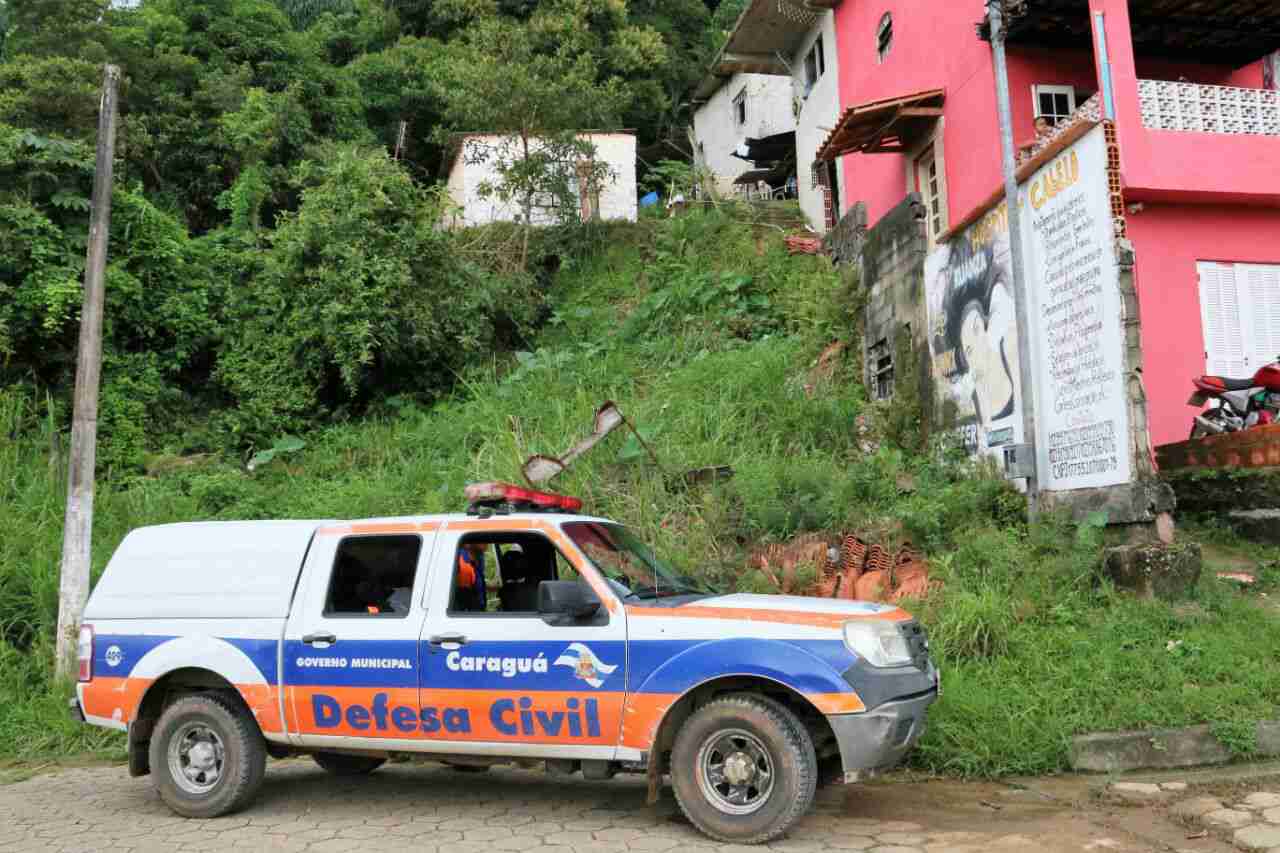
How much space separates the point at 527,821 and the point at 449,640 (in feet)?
3.82

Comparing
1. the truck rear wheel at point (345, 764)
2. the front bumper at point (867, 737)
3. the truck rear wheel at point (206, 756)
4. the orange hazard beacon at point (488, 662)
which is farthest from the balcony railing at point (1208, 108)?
the truck rear wheel at point (206, 756)

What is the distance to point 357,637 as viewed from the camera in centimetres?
581

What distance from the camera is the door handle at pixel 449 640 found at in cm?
558

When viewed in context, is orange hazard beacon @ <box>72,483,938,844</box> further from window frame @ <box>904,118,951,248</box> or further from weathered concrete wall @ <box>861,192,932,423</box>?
window frame @ <box>904,118,951,248</box>

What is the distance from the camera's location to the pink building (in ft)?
36.5

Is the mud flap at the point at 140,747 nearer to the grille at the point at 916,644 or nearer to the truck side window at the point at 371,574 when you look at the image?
the truck side window at the point at 371,574

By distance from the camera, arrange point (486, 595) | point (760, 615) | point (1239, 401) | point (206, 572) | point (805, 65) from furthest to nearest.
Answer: point (805, 65) → point (1239, 401) → point (206, 572) → point (486, 595) → point (760, 615)

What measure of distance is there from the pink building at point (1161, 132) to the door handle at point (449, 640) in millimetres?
7830

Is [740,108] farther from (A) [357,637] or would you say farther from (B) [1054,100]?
(A) [357,637]

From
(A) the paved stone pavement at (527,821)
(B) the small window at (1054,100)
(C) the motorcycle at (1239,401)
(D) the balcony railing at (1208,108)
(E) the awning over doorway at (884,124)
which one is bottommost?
(A) the paved stone pavement at (527,821)

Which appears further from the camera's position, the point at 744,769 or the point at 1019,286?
the point at 1019,286

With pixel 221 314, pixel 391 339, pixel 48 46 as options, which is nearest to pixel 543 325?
pixel 391 339

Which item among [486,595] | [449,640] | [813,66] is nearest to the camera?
[449,640]

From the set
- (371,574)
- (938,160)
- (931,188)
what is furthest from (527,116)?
(371,574)
